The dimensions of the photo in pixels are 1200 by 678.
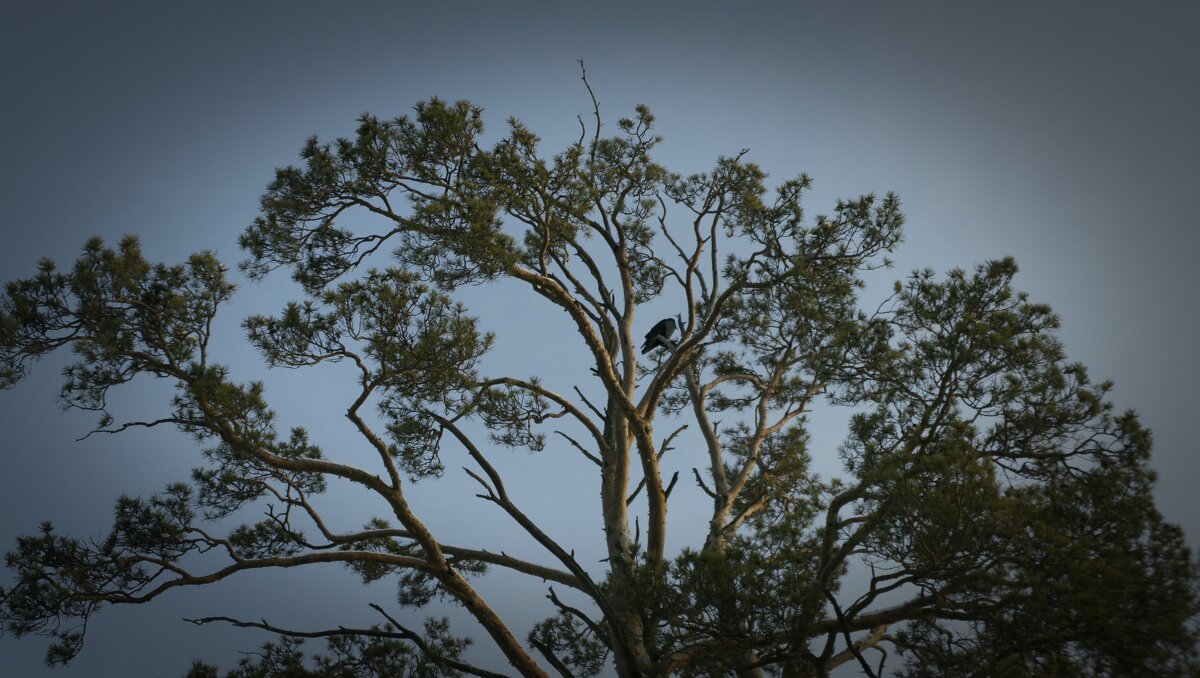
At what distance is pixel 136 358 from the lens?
3334 millimetres

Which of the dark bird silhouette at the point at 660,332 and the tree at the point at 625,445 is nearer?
the tree at the point at 625,445

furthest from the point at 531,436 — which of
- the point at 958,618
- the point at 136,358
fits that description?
the point at 958,618

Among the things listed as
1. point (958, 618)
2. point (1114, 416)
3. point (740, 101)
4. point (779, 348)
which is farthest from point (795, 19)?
point (958, 618)

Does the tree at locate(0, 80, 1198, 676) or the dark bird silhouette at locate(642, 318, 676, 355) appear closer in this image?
the tree at locate(0, 80, 1198, 676)

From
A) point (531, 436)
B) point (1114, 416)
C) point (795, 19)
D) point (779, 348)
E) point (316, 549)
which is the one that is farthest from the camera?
point (795, 19)

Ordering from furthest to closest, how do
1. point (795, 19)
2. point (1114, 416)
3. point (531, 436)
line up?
point (795, 19) → point (531, 436) → point (1114, 416)

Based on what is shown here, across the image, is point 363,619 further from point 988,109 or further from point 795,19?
point 795,19

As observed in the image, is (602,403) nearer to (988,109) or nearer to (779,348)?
(779,348)

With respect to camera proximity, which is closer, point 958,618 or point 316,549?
point 958,618

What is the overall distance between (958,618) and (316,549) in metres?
2.96

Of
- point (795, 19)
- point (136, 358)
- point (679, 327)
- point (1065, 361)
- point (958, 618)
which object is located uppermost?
point (795, 19)

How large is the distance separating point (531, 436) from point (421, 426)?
89 centimetres

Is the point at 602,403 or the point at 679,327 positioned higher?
the point at 679,327

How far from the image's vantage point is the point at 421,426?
442cm
